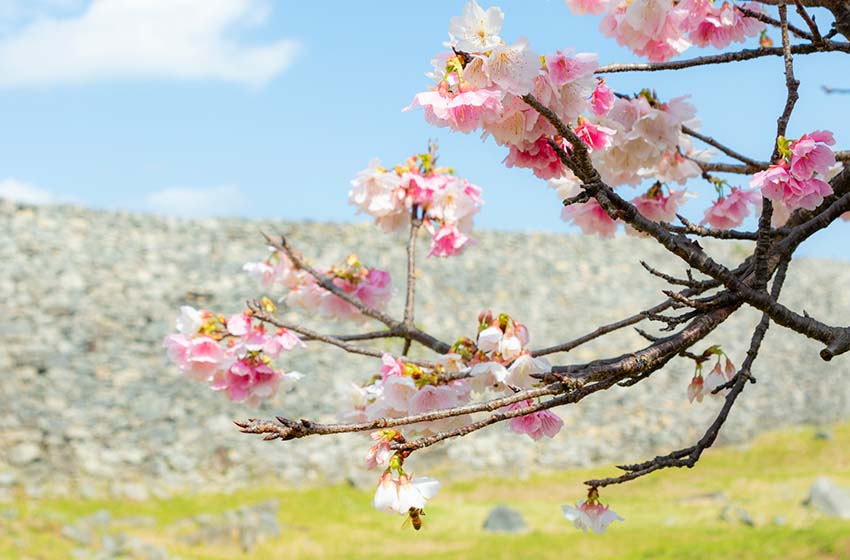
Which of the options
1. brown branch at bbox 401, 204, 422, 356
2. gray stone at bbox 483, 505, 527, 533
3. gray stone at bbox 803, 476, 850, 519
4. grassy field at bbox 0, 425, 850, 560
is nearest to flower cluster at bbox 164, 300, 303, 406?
brown branch at bbox 401, 204, 422, 356

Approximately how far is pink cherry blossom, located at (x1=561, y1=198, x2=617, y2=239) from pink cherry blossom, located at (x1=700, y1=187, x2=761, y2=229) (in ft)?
1.49

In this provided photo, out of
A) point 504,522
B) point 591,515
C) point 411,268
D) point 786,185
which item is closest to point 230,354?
point 411,268

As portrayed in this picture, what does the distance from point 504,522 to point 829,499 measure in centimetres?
356

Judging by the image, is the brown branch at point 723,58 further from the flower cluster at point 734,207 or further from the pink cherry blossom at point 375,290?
the pink cherry blossom at point 375,290

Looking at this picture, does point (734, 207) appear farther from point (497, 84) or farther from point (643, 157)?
point (497, 84)

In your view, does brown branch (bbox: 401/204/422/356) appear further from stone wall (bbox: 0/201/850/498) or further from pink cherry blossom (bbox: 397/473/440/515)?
stone wall (bbox: 0/201/850/498)

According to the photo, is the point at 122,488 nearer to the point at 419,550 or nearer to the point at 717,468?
the point at 419,550

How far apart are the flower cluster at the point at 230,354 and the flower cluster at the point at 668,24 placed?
1446 millimetres

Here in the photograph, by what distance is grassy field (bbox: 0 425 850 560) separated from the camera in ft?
24.9

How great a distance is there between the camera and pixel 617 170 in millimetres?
2482

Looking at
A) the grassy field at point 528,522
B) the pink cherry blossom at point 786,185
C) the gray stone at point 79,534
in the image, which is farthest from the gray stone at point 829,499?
the pink cherry blossom at point 786,185

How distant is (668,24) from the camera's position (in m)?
2.53

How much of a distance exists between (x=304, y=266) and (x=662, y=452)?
12.0m

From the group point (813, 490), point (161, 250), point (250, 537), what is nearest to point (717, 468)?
point (813, 490)
